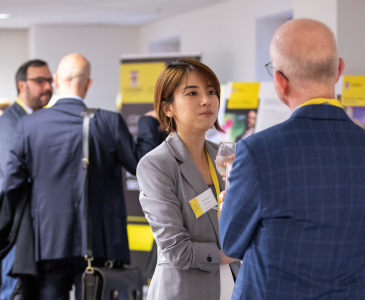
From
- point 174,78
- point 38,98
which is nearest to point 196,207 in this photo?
point 174,78

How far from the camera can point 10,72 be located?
8.07 metres

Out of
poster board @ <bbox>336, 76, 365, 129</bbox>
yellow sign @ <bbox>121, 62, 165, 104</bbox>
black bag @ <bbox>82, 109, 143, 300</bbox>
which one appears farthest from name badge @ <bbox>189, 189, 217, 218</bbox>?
yellow sign @ <bbox>121, 62, 165, 104</bbox>

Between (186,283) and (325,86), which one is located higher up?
(325,86)

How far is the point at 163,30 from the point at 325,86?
642 centimetres

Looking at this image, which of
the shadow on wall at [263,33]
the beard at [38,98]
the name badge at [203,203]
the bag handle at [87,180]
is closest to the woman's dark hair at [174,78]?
the name badge at [203,203]

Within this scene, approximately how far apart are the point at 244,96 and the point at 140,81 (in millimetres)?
1944

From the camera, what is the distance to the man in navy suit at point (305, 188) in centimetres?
113

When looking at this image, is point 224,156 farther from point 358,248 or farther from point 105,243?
point 105,243

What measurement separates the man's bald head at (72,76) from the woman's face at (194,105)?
3.59 ft

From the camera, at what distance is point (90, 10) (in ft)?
21.5

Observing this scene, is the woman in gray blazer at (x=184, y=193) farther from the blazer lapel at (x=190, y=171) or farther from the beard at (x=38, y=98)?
the beard at (x=38, y=98)

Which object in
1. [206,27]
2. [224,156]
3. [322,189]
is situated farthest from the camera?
[206,27]

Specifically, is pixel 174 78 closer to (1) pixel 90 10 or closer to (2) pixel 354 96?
(2) pixel 354 96

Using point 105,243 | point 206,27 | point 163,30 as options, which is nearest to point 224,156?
point 105,243
